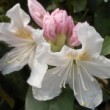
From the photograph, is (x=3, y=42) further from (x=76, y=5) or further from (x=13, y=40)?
(x=76, y=5)

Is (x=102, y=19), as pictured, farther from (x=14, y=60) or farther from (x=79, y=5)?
(x=14, y=60)

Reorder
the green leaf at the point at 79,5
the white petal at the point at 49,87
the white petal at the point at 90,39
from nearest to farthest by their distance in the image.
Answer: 1. the white petal at the point at 90,39
2. the white petal at the point at 49,87
3. the green leaf at the point at 79,5

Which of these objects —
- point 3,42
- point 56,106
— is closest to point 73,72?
point 56,106

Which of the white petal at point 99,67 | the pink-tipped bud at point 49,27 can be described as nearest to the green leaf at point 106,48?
the white petal at point 99,67

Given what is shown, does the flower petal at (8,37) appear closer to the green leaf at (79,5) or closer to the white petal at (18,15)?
the white petal at (18,15)

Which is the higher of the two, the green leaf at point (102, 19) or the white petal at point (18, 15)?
the white petal at point (18, 15)

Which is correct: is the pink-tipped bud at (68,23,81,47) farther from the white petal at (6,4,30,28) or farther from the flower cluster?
the white petal at (6,4,30,28)

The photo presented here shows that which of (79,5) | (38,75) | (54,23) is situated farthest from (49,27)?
(79,5)
